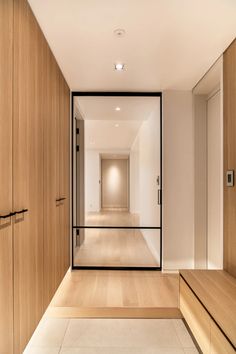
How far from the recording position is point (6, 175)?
1.57m

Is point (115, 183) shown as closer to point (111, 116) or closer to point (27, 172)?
point (111, 116)

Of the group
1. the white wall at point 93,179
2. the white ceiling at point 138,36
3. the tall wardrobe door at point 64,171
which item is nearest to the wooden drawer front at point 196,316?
the tall wardrobe door at point 64,171

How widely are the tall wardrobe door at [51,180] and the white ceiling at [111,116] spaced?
127 cm

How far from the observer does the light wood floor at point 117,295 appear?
8.71 feet

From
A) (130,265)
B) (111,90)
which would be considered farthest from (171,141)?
(130,265)

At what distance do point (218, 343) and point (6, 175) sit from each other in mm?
1543

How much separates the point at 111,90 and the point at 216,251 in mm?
2477

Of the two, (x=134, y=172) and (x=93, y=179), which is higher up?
(x=134, y=172)

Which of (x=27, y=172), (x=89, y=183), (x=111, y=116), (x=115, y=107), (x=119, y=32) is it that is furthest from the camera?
(x=89, y=183)

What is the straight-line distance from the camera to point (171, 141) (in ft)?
12.5

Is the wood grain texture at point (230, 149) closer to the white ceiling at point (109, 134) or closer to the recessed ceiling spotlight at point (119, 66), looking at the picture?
the recessed ceiling spotlight at point (119, 66)

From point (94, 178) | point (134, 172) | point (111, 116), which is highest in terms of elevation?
point (111, 116)

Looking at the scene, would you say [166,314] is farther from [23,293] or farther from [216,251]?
[23,293]

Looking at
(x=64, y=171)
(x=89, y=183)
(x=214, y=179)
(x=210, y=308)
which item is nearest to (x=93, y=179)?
(x=89, y=183)
